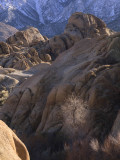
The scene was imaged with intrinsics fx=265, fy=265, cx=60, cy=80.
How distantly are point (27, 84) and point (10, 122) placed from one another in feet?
6.22

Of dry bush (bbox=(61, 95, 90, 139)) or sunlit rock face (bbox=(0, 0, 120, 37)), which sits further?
sunlit rock face (bbox=(0, 0, 120, 37))

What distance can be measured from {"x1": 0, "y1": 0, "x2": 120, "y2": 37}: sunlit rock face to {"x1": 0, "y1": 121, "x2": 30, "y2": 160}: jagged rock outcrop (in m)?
140

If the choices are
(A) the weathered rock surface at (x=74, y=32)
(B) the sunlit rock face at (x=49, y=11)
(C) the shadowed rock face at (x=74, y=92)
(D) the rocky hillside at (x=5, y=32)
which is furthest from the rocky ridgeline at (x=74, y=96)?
(B) the sunlit rock face at (x=49, y=11)

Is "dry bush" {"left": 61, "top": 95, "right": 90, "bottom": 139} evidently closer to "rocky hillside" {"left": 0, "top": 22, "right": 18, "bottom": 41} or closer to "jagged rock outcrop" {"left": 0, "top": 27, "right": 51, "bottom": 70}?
"jagged rock outcrop" {"left": 0, "top": 27, "right": 51, "bottom": 70}

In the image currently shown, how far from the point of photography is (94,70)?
905 cm

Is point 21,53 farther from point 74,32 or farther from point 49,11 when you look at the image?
point 49,11

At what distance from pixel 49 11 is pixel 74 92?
18898 cm

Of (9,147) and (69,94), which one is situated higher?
A: (9,147)

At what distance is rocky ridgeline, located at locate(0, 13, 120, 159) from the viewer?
25.2 feet

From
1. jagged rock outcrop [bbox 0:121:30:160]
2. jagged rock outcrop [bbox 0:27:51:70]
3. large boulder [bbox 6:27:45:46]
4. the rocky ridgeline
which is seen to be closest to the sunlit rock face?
large boulder [bbox 6:27:45:46]

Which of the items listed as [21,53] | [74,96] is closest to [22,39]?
[21,53]

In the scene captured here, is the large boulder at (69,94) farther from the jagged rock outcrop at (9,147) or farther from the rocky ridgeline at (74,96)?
the jagged rock outcrop at (9,147)

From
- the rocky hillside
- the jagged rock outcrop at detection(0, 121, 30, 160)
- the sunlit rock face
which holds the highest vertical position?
the jagged rock outcrop at detection(0, 121, 30, 160)

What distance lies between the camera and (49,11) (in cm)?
19100
